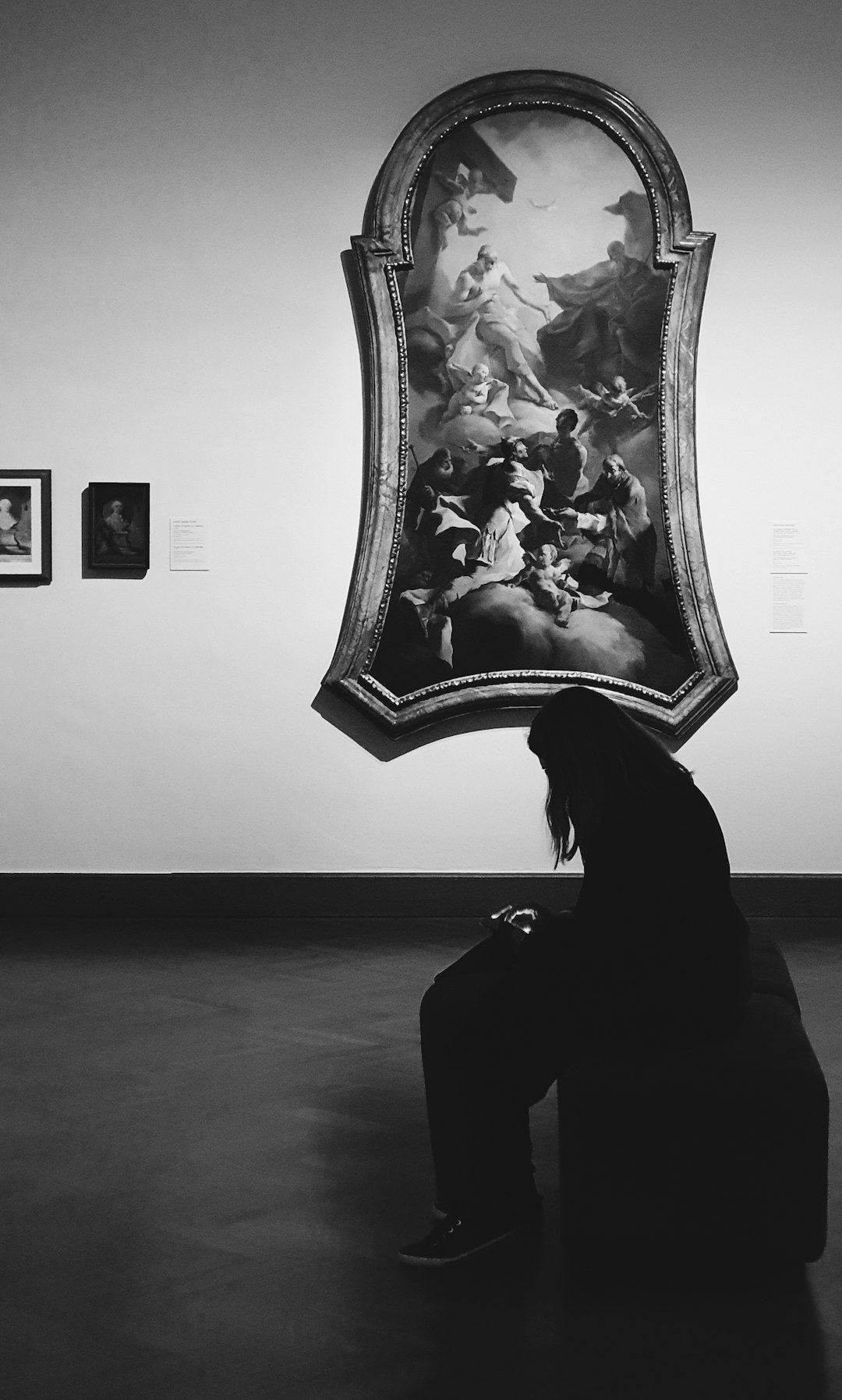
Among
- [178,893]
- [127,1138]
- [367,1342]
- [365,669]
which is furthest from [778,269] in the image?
[367,1342]

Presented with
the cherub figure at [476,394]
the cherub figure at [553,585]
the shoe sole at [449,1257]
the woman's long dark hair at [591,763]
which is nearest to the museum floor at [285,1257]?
the shoe sole at [449,1257]

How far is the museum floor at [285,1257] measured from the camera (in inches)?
108

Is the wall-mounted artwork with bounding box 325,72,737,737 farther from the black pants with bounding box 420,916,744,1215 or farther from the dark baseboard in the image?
the black pants with bounding box 420,916,744,1215

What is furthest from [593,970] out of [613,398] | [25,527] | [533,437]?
[25,527]

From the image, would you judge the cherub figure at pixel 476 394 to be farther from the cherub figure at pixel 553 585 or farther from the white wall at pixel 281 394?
the cherub figure at pixel 553 585

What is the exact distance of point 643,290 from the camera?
762 centimetres

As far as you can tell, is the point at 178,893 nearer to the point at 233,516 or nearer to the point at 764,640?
the point at 233,516

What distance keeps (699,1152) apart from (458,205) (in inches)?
233

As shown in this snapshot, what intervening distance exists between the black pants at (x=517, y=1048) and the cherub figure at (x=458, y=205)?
5.31 metres

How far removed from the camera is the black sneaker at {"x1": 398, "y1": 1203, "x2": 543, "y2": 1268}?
3250mm

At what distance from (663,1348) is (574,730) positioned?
1392mm

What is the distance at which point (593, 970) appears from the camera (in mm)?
3219

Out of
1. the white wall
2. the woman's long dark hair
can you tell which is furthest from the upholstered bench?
the white wall

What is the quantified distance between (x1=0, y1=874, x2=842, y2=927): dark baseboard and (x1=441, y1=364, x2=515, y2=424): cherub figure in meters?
2.65
